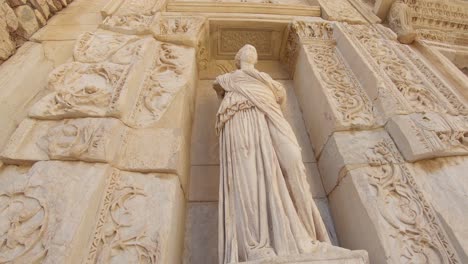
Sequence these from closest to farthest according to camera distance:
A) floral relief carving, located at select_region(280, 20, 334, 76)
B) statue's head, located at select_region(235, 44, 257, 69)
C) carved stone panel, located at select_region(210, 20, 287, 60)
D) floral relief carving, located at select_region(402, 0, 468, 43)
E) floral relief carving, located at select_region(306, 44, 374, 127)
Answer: floral relief carving, located at select_region(306, 44, 374, 127) → statue's head, located at select_region(235, 44, 257, 69) → floral relief carving, located at select_region(280, 20, 334, 76) → carved stone panel, located at select_region(210, 20, 287, 60) → floral relief carving, located at select_region(402, 0, 468, 43)

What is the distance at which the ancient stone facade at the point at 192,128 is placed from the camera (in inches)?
84.5

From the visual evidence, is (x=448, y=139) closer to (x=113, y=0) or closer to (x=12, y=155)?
(x=12, y=155)

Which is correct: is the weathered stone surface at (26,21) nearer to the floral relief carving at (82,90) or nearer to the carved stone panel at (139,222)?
the floral relief carving at (82,90)

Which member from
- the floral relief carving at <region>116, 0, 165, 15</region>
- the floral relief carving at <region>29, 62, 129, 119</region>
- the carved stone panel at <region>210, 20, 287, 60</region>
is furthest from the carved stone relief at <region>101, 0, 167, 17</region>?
the floral relief carving at <region>29, 62, 129, 119</region>

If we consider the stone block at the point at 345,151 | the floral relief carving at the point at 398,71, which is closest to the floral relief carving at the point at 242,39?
the floral relief carving at the point at 398,71

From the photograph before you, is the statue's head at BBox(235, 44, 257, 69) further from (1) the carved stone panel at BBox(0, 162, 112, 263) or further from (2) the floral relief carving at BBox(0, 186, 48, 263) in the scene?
(2) the floral relief carving at BBox(0, 186, 48, 263)

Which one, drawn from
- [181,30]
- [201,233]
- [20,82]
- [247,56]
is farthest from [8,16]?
[201,233]

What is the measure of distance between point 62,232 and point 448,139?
308 centimetres

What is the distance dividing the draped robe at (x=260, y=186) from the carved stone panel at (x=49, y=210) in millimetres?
906

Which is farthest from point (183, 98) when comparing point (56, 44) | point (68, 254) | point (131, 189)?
point (56, 44)

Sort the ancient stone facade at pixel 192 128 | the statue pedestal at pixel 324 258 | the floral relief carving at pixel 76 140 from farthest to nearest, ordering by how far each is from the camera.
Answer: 1. the floral relief carving at pixel 76 140
2. the ancient stone facade at pixel 192 128
3. the statue pedestal at pixel 324 258

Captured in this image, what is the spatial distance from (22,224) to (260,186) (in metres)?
1.60

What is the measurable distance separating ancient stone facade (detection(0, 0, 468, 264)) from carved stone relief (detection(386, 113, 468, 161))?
0.05ft

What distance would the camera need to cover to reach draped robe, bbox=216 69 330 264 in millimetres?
2035
